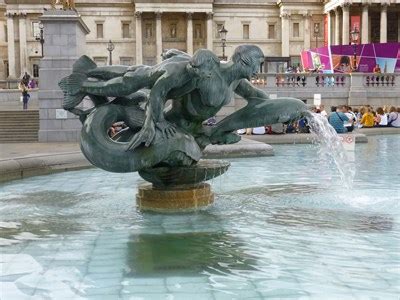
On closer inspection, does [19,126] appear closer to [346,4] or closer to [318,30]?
[346,4]

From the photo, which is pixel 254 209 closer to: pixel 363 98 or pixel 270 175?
pixel 270 175

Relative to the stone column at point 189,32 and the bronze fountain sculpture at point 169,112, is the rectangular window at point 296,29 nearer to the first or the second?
the stone column at point 189,32

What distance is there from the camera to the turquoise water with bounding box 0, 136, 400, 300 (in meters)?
5.35

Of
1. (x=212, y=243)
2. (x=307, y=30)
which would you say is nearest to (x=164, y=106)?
(x=212, y=243)

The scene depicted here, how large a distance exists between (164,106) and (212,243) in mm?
2103

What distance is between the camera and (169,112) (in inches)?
344

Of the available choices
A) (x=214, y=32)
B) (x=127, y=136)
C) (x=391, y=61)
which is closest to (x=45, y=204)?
(x=127, y=136)

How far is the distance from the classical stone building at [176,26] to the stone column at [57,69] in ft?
201

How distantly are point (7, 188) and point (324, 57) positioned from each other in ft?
117

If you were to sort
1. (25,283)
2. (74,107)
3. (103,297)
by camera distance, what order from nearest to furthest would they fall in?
(103,297) → (25,283) → (74,107)

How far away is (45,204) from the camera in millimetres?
9789

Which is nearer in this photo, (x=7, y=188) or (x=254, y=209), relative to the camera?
(x=254, y=209)

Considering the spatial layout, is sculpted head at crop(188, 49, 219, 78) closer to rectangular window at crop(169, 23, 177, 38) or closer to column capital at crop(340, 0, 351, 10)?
column capital at crop(340, 0, 351, 10)

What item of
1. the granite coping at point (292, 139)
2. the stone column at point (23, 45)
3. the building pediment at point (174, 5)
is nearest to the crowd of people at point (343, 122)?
the granite coping at point (292, 139)
